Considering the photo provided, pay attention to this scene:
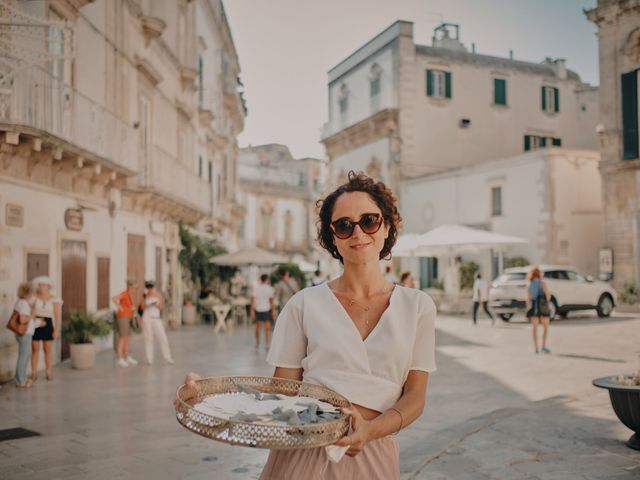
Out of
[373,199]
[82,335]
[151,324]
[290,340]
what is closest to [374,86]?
[151,324]

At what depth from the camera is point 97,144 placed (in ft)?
44.0

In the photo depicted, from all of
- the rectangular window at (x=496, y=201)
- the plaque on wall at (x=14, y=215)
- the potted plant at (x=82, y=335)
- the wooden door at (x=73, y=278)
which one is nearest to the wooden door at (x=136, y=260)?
the wooden door at (x=73, y=278)

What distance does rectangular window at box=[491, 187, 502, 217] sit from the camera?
27.8 metres

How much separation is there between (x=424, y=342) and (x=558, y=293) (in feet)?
62.6

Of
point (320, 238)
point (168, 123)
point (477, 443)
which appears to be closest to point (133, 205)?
point (168, 123)

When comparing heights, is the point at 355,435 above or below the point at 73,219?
below

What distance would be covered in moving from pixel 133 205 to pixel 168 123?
4219 mm

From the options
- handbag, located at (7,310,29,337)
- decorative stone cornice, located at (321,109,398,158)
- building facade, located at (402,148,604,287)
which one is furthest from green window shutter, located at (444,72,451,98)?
handbag, located at (7,310,29,337)

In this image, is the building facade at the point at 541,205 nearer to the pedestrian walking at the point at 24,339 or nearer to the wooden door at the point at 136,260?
the wooden door at the point at 136,260

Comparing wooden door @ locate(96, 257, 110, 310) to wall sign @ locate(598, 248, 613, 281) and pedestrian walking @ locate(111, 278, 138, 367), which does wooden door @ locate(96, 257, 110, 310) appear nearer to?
pedestrian walking @ locate(111, 278, 138, 367)

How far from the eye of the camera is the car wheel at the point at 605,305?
20.9 metres

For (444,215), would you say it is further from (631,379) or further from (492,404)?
(631,379)

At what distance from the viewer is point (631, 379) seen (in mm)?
6000

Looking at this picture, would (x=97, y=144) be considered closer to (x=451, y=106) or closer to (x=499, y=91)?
(x=451, y=106)
